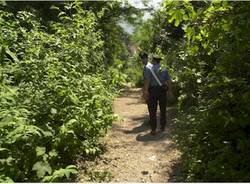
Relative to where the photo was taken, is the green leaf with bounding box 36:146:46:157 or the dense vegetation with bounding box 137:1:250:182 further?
the green leaf with bounding box 36:146:46:157

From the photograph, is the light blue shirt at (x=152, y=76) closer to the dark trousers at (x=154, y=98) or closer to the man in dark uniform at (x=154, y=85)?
the man in dark uniform at (x=154, y=85)

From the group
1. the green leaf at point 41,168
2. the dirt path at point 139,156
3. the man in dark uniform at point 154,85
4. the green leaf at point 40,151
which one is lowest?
the dirt path at point 139,156

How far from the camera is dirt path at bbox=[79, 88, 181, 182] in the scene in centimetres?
623

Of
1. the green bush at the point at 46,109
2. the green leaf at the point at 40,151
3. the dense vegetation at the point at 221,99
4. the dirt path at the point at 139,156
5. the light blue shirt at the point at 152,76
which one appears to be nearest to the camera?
the dense vegetation at the point at 221,99

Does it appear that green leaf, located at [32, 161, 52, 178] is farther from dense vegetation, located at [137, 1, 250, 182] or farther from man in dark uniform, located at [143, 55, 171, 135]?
man in dark uniform, located at [143, 55, 171, 135]

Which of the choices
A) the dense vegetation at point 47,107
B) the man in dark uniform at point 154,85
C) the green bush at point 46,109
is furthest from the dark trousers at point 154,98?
the green bush at point 46,109

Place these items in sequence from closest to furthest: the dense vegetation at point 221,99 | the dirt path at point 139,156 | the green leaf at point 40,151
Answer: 1. the dense vegetation at point 221,99
2. the green leaf at point 40,151
3. the dirt path at point 139,156

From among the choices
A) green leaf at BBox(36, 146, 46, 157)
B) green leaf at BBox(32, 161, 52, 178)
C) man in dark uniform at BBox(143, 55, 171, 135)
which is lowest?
green leaf at BBox(32, 161, 52, 178)

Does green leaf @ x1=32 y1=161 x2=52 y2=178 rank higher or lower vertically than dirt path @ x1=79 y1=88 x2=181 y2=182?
higher

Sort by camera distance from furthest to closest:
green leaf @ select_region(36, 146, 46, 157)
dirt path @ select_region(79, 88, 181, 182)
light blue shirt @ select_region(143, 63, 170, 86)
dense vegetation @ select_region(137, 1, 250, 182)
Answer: light blue shirt @ select_region(143, 63, 170, 86), dirt path @ select_region(79, 88, 181, 182), green leaf @ select_region(36, 146, 46, 157), dense vegetation @ select_region(137, 1, 250, 182)

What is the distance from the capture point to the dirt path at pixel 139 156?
245 inches

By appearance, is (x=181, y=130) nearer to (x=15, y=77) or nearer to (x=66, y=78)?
(x=66, y=78)

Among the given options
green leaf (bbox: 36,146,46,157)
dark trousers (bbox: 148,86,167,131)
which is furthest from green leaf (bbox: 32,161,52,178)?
dark trousers (bbox: 148,86,167,131)

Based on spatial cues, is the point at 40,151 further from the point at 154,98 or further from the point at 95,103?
the point at 154,98
